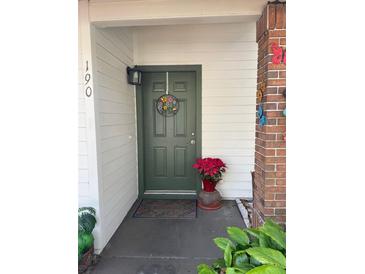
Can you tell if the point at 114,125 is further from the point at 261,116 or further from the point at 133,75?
the point at 261,116

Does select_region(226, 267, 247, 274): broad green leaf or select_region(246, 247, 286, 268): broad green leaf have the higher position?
select_region(246, 247, 286, 268): broad green leaf

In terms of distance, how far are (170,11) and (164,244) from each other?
2318 millimetres

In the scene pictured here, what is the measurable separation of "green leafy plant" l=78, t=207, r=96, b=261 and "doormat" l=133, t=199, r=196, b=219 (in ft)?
3.33

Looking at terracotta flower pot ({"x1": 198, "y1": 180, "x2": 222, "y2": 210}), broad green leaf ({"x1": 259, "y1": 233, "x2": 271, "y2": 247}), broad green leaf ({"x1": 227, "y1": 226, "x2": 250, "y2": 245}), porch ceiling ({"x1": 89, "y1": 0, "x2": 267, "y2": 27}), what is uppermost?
porch ceiling ({"x1": 89, "y1": 0, "x2": 267, "y2": 27})

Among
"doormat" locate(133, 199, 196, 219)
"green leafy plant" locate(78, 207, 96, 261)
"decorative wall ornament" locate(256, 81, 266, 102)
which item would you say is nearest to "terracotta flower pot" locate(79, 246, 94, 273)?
"green leafy plant" locate(78, 207, 96, 261)

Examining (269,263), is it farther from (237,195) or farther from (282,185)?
(237,195)

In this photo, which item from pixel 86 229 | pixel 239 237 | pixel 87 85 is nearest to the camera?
pixel 239 237

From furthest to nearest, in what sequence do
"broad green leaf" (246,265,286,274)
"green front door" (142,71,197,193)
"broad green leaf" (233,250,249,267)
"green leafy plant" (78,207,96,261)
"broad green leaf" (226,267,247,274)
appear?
1. "green front door" (142,71,197,193)
2. "green leafy plant" (78,207,96,261)
3. "broad green leaf" (233,250,249,267)
4. "broad green leaf" (226,267,247,274)
5. "broad green leaf" (246,265,286,274)

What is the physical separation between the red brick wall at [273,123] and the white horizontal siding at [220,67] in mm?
1596

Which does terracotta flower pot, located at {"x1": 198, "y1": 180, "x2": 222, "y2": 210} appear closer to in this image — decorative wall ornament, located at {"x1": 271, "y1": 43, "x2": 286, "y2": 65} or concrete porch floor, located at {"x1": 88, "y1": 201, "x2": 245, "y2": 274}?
concrete porch floor, located at {"x1": 88, "y1": 201, "x2": 245, "y2": 274}

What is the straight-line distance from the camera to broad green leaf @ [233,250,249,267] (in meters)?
1.23

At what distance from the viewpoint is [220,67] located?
3.59m

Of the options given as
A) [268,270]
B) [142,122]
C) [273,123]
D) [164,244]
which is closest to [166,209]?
[164,244]
